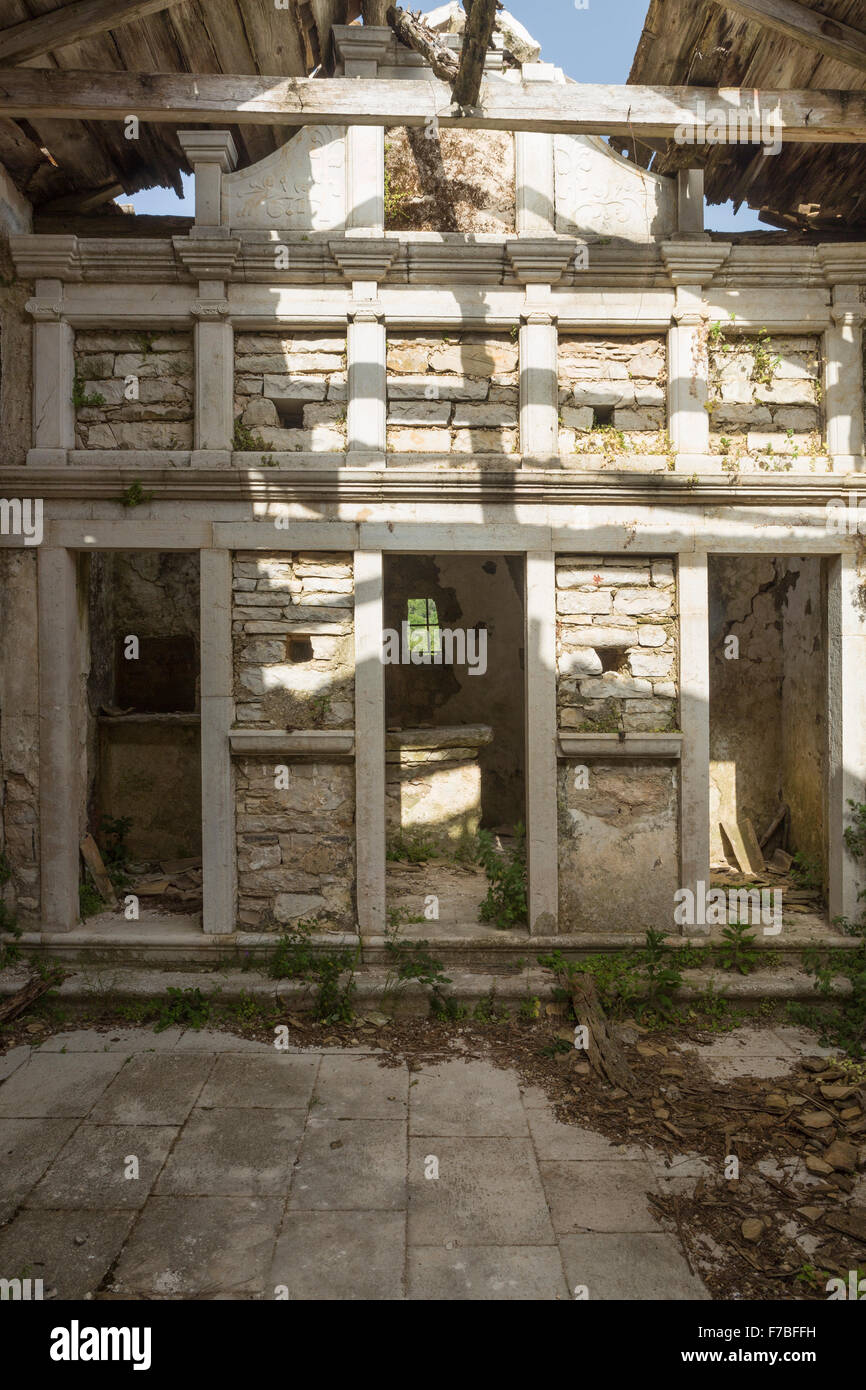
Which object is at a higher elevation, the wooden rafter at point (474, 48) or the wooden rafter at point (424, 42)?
the wooden rafter at point (424, 42)

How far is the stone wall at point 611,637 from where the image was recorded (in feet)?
19.0

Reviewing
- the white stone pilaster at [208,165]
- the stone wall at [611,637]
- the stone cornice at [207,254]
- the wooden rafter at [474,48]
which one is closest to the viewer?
the wooden rafter at [474,48]

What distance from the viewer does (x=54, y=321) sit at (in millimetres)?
5695

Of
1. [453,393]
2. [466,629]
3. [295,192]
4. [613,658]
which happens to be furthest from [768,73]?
[466,629]

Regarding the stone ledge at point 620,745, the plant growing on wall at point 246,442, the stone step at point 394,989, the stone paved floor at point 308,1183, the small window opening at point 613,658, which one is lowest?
the stone paved floor at point 308,1183

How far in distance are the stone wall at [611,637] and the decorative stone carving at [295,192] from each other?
3071mm

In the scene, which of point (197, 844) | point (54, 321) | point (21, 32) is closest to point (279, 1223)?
point (197, 844)

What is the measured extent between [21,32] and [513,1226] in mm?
7002

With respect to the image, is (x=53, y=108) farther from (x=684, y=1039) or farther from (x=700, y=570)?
(x=684, y=1039)

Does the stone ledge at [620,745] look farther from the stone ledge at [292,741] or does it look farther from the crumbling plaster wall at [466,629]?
the crumbling plaster wall at [466,629]

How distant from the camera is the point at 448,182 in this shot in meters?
5.81

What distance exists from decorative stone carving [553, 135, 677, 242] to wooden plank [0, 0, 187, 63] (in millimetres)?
2818

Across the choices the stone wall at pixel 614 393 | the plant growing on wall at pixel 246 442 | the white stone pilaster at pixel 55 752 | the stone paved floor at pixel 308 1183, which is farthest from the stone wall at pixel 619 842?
the white stone pilaster at pixel 55 752

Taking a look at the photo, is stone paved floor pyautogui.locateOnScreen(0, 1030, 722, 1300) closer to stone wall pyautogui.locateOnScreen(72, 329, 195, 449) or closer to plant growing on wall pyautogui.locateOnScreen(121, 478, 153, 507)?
plant growing on wall pyautogui.locateOnScreen(121, 478, 153, 507)
